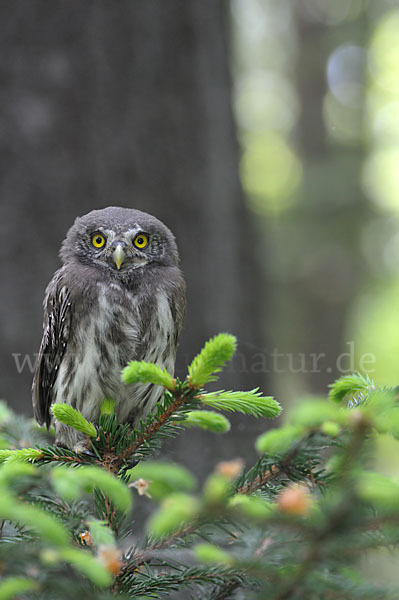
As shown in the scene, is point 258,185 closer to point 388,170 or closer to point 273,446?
point 388,170

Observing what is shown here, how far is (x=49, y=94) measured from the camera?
Answer: 368cm

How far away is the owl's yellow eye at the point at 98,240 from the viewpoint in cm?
242

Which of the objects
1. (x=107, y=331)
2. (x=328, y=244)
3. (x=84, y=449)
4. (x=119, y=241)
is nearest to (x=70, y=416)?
(x=84, y=449)

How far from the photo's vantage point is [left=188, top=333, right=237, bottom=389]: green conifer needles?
1.23 metres

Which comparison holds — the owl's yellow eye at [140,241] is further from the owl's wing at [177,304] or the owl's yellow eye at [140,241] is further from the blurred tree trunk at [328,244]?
the blurred tree trunk at [328,244]

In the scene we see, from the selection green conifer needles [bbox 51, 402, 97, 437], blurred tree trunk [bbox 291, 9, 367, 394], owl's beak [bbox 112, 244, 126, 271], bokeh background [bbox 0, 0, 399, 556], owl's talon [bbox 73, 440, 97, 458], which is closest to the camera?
green conifer needles [bbox 51, 402, 97, 437]

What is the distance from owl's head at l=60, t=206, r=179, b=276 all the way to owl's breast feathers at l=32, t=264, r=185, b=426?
70 mm

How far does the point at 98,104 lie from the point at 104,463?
2752mm

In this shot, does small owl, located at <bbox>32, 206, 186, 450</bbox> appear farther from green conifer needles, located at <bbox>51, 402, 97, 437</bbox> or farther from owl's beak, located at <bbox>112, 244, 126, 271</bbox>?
green conifer needles, located at <bbox>51, 402, 97, 437</bbox>

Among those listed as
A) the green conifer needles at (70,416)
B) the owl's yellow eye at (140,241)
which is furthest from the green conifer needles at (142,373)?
the owl's yellow eye at (140,241)

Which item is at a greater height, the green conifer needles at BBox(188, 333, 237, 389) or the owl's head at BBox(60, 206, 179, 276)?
the owl's head at BBox(60, 206, 179, 276)

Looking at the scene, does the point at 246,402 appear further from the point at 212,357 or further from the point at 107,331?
the point at 107,331

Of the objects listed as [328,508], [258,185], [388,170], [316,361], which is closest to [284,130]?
[258,185]

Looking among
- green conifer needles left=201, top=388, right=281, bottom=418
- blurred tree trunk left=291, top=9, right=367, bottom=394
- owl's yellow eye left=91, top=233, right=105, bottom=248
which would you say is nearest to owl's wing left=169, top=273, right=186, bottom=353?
owl's yellow eye left=91, top=233, right=105, bottom=248
